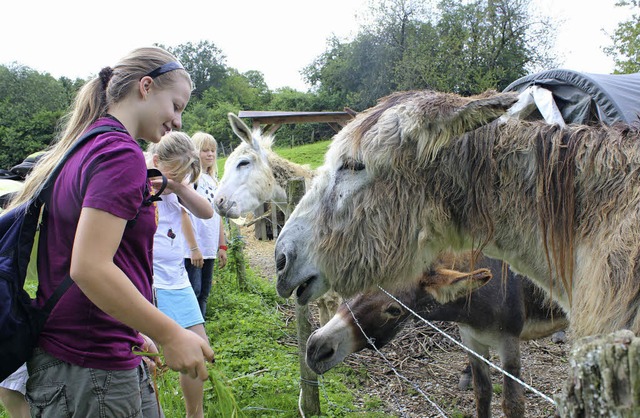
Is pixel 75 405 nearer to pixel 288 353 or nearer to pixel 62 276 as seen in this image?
pixel 62 276

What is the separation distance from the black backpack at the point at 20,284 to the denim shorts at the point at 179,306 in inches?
66.7

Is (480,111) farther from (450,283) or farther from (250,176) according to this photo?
(250,176)

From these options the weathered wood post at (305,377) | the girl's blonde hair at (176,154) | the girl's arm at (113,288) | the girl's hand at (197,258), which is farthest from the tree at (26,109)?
the girl's arm at (113,288)

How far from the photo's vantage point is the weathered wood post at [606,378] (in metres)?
0.60

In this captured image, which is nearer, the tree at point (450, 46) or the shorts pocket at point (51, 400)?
the shorts pocket at point (51, 400)

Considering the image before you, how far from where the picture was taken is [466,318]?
3387 millimetres

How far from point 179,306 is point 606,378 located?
2.99 m

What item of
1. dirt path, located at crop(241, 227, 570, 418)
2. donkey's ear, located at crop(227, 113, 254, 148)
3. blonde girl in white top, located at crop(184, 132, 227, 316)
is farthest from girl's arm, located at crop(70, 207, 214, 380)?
donkey's ear, located at crop(227, 113, 254, 148)

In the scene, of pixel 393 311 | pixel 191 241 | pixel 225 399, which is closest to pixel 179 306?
pixel 191 241

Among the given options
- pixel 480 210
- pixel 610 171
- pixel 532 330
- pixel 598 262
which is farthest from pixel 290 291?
pixel 532 330

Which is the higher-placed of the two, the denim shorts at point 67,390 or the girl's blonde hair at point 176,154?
the girl's blonde hair at point 176,154

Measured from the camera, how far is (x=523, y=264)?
175 centimetres

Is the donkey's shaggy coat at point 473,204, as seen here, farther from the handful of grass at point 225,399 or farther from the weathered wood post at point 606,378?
the weathered wood post at point 606,378

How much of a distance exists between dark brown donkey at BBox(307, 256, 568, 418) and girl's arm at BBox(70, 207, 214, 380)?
169cm
